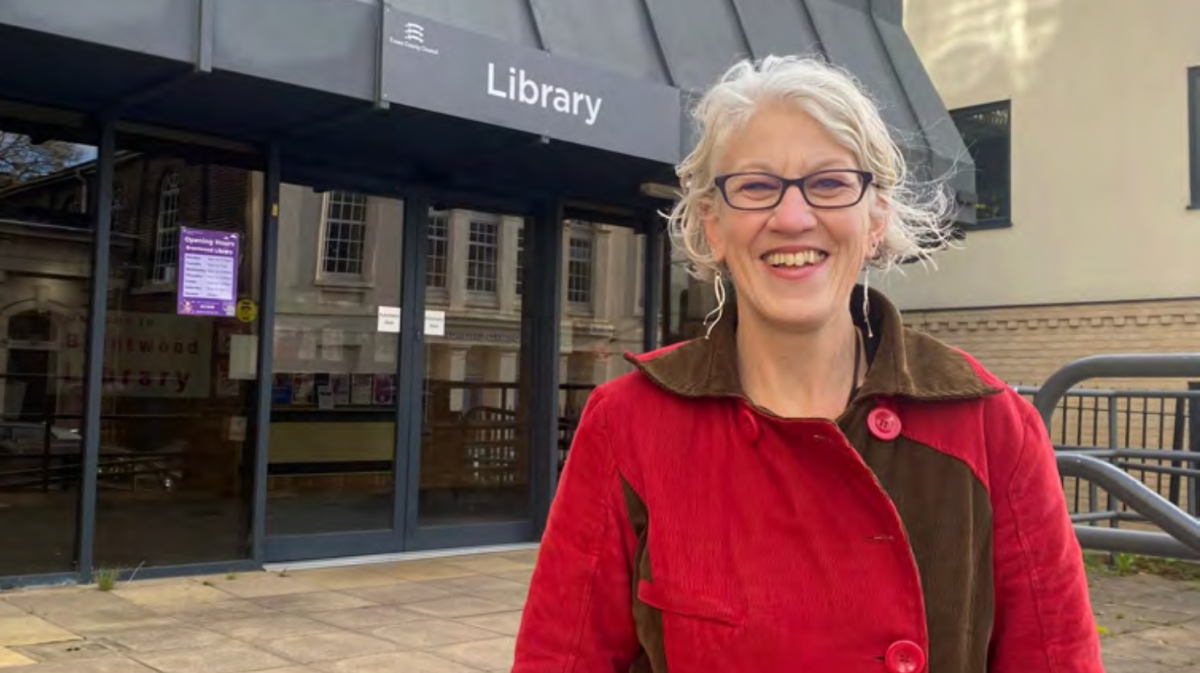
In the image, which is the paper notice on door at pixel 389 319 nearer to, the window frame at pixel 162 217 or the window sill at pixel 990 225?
the window frame at pixel 162 217

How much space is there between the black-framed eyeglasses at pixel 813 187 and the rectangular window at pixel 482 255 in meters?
6.81

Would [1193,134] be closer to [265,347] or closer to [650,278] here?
[650,278]

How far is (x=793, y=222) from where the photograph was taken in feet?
5.61

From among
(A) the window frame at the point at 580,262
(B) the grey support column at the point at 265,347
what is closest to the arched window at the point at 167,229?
(B) the grey support column at the point at 265,347

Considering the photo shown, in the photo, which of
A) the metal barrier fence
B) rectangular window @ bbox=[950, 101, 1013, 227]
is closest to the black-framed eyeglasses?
the metal barrier fence

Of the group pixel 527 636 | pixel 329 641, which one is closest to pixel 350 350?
pixel 329 641

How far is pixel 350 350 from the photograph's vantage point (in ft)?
25.9

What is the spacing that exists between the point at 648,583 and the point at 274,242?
245 inches

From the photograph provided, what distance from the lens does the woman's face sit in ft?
5.62

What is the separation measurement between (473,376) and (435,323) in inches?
23.0

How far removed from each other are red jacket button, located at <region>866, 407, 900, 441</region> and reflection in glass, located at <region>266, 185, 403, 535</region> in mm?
6393

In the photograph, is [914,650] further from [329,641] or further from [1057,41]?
[1057,41]

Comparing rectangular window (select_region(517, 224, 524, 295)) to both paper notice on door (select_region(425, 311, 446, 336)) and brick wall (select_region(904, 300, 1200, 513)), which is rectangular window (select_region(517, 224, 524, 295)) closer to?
paper notice on door (select_region(425, 311, 446, 336))

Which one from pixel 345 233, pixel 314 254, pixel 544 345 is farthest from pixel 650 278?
pixel 314 254
